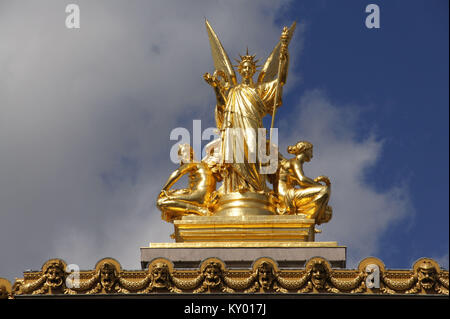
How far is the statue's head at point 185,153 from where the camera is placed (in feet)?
93.4

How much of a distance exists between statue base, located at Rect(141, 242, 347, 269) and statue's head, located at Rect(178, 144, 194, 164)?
4.21m

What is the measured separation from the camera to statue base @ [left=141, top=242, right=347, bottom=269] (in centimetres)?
2444

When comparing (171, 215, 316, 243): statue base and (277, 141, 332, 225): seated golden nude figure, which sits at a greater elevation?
(277, 141, 332, 225): seated golden nude figure

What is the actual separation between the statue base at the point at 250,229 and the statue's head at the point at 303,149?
2.52 metres

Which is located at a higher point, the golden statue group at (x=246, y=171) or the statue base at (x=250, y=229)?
the golden statue group at (x=246, y=171)

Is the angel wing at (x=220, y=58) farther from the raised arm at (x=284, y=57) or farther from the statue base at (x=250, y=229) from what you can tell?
the statue base at (x=250, y=229)

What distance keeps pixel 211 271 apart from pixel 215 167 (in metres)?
6.36

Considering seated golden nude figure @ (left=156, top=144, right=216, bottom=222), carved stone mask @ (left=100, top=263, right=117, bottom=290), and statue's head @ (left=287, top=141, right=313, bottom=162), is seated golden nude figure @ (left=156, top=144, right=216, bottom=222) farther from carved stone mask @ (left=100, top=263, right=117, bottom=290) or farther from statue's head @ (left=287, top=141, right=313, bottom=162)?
carved stone mask @ (left=100, top=263, right=117, bottom=290)

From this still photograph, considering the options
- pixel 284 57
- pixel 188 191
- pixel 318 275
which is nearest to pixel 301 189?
pixel 188 191

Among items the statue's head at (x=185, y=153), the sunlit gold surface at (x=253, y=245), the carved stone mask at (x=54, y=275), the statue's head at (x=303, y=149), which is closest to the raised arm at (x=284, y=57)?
the statue's head at (x=303, y=149)

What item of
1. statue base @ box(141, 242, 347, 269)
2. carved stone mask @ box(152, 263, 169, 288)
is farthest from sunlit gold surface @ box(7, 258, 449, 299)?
statue base @ box(141, 242, 347, 269)

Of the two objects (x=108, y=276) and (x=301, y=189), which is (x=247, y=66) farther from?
(x=108, y=276)

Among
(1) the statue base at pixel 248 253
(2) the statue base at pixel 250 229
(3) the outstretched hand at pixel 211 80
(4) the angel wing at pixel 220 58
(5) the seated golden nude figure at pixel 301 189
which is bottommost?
(1) the statue base at pixel 248 253
